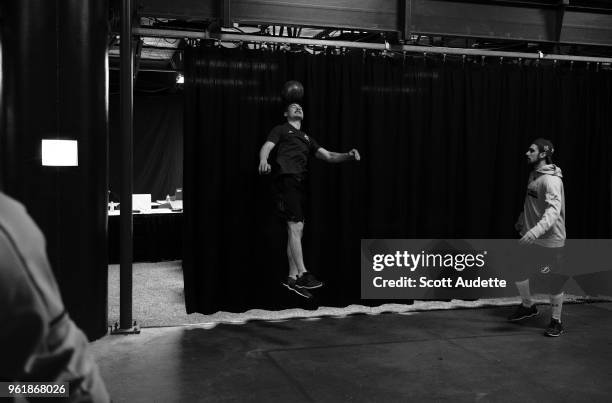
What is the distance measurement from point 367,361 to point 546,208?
6.29 feet

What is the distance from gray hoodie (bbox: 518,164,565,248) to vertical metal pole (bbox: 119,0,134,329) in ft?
10.5

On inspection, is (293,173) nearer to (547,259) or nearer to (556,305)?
(547,259)

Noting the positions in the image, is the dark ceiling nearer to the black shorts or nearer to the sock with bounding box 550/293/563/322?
the black shorts

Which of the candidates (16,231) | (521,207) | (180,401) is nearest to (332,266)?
(521,207)

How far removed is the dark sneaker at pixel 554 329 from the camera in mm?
4977

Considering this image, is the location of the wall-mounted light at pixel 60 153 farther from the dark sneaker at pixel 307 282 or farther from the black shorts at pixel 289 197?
the dark sneaker at pixel 307 282

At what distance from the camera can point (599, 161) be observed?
6570 millimetres

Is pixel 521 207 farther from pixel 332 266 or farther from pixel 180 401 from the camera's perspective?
pixel 180 401

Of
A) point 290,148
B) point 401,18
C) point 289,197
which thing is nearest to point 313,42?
point 401,18

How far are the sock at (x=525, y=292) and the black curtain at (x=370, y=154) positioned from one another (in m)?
0.93

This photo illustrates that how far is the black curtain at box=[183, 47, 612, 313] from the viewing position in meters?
5.40

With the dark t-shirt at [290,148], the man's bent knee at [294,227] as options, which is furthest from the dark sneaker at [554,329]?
the dark t-shirt at [290,148]

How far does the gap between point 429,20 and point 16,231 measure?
5445 mm

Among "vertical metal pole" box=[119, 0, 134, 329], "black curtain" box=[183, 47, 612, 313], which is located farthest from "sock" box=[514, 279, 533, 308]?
"vertical metal pole" box=[119, 0, 134, 329]
